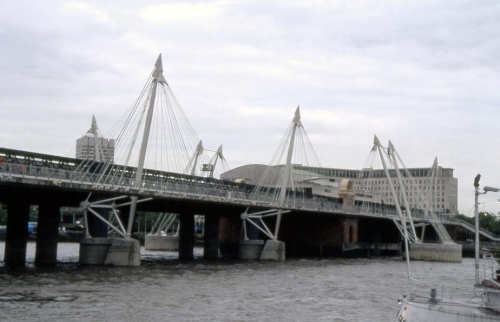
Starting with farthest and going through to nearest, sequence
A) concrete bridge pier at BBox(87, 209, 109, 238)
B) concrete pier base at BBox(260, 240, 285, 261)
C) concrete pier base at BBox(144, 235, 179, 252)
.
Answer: concrete pier base at BBox(144, 235, 179, 252) → concrete pier base at BBox(260, 240, 285, 261) → concrete bridge pier at BBox(87, 209, 109, 238)

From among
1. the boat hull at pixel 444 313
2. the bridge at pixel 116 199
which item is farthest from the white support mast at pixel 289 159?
the boat hull at pixel 444 313

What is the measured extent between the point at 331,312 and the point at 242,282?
18.7 meters

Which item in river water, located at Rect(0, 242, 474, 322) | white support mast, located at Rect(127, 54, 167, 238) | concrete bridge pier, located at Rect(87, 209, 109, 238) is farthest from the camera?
concrete bridge pier, located at Rect(87, 209, 109, 238)

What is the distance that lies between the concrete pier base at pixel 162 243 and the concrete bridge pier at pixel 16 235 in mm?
57809

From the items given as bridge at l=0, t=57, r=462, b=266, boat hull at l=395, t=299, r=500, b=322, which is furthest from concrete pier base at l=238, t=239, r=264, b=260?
boat hull at l=395, t=299, r=500, b=322

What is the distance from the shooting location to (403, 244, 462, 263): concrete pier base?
381 feet

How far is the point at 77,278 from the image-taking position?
192ft

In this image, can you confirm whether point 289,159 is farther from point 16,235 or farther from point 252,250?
point 16,235

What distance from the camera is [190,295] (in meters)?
50.0

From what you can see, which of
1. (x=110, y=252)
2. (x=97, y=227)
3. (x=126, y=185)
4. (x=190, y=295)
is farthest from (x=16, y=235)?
(x=190, y=295)

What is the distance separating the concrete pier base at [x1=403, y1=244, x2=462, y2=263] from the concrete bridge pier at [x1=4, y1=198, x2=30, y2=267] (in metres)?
65.7

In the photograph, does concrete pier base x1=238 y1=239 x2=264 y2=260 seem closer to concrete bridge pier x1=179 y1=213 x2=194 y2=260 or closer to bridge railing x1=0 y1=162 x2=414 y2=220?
bridge railing x1=0 y1=162 x2=414 y2=220

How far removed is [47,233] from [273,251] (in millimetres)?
34025

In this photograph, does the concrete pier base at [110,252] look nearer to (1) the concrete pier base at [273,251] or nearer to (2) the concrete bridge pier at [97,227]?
(2) the concrete bridge pier at [97,227]
